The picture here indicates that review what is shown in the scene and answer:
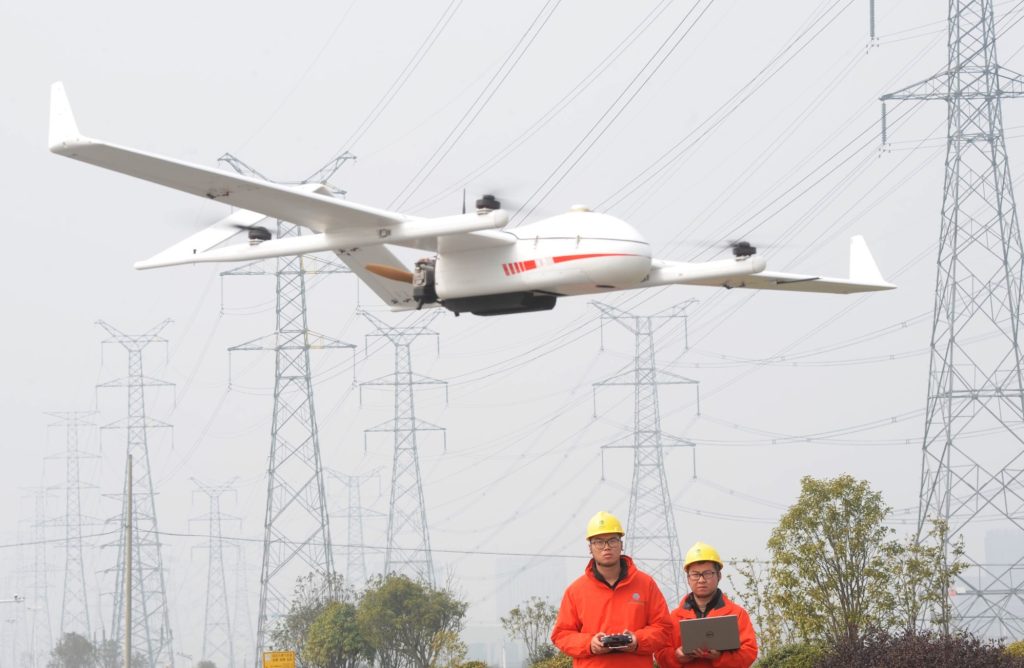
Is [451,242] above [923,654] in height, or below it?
above

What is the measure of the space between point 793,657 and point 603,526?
1388cm

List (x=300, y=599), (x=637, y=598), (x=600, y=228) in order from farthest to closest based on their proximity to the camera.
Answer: (x=300, y=599) → (x=600, y=228) → (x=637, y=598)

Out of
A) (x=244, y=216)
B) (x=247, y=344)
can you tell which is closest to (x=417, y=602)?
(x=247, y=344)

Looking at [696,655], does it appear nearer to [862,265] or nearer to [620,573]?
[620,573]

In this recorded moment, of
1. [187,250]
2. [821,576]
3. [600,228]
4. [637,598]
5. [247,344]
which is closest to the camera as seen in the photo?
[637,598]

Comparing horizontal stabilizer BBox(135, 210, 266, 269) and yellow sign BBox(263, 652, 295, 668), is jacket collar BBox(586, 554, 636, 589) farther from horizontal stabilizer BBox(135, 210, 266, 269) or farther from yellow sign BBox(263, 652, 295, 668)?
yellow sign BBox(263, 652, 295, 668)

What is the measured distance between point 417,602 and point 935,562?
31.4 m

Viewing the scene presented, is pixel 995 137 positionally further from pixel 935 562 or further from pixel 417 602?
pixel 417 602

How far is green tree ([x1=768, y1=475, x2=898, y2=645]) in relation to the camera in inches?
1141

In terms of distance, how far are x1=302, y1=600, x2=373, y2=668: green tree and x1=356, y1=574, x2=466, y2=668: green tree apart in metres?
0.51

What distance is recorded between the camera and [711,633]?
992cm

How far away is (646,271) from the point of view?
817 inches

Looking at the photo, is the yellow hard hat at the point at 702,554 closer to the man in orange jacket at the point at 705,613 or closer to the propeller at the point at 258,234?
the man in orange jacket at the point at 705,613

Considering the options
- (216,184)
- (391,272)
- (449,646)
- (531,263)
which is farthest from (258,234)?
(449,646)
